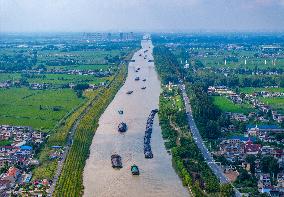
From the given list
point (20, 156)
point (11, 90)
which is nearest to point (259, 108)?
point (20, 156)

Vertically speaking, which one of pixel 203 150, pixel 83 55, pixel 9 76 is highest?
pixel 83 55

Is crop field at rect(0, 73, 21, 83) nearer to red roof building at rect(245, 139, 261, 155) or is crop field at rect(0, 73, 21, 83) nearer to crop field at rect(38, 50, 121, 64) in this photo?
crop field at rect(38, 50, 121, 64)

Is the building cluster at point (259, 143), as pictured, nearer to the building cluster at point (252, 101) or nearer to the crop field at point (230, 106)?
the building cluster at point (252, 101)

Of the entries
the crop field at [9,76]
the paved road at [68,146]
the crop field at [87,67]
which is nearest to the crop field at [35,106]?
the paved road at [68,146]

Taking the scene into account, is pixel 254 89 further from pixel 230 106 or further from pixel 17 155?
pixel 17 155

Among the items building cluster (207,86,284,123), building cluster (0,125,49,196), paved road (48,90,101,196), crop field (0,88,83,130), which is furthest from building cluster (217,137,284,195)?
crop field (0,88,83,130)

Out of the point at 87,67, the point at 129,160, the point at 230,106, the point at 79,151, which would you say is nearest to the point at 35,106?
the point at 79,151

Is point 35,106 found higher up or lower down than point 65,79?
lower down
